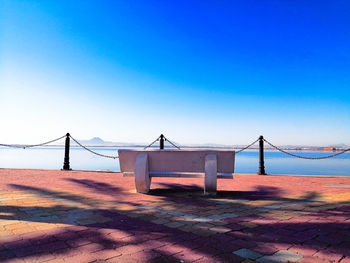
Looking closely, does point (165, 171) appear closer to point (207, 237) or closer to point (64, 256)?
point (207, 237)

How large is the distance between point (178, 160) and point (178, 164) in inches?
3.2

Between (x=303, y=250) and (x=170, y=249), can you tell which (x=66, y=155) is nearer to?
(x=170, y=249)

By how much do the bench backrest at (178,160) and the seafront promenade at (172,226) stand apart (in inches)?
19.8

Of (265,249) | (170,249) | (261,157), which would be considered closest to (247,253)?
(265,249)

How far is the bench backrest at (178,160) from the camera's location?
193 inches

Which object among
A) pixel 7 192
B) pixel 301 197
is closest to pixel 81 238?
pixel 7 192

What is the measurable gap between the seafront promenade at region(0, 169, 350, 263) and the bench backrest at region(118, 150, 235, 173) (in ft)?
1.65

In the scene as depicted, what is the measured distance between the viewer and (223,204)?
4137mm

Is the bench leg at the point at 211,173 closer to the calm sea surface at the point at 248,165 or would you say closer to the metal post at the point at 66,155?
the metal post at the point at 66,155

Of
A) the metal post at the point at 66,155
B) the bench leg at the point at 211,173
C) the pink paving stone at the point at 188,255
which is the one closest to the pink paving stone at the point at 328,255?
the pink paving stone at the point at 188,255

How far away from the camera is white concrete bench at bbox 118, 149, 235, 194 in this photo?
15.7ft

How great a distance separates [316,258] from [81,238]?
2.11 metres

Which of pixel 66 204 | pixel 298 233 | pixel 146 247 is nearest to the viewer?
pixel 146 247

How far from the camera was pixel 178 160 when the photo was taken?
4.97 meters
